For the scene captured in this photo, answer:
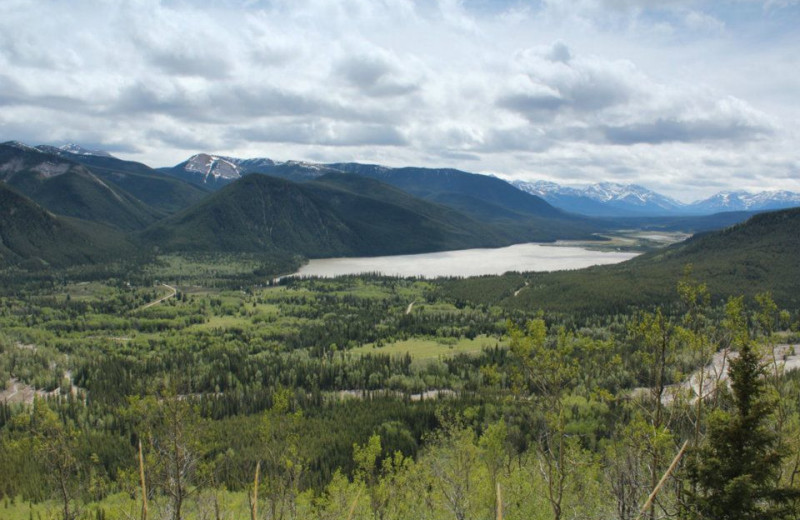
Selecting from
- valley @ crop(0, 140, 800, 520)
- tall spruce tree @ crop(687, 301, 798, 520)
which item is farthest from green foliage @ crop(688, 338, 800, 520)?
valley @ crop(0, 140, 800, 520)

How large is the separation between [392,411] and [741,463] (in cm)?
7161

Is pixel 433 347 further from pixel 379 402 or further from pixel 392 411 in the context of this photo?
pixel 392 411

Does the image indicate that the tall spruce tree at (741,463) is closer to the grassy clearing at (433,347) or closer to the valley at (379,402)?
the valley at (379,402)

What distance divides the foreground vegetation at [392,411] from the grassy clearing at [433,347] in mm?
854

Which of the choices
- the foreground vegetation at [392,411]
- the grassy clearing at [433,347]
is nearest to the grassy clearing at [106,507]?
the foreground vegetation at [392,411]

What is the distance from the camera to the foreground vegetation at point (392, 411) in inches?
925

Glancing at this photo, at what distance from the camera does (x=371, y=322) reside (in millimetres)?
168625

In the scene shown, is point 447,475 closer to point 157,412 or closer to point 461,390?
point 157,412

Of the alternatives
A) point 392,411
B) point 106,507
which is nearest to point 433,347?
point 392,411

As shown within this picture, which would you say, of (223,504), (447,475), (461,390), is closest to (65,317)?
(461,390)

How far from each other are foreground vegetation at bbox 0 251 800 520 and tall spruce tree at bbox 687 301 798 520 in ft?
0.25

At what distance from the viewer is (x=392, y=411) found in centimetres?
8888

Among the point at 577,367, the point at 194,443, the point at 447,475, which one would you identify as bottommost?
the point at 447,475

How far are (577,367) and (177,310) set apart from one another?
180 m
